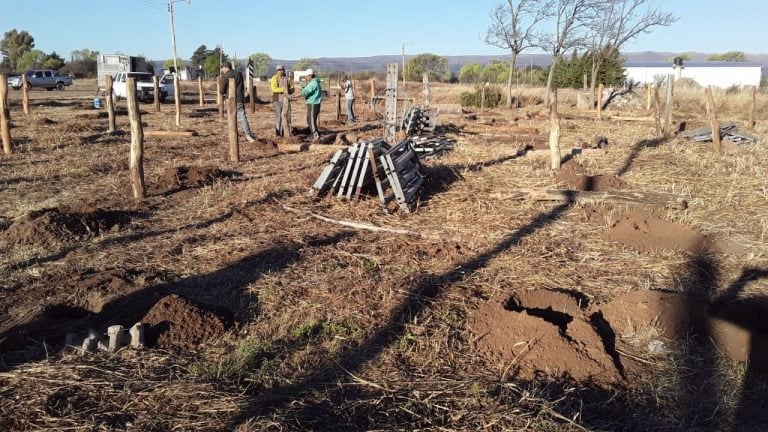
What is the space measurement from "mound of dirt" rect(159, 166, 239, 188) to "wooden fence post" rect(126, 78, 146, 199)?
0.67m

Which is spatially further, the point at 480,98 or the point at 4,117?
the point at 480,98

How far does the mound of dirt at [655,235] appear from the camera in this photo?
252 inches

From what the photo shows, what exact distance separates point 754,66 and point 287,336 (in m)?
70.5

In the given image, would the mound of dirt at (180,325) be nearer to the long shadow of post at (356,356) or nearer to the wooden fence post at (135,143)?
the long shadow of post at (356,356)

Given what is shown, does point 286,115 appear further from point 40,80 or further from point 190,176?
point 40,80

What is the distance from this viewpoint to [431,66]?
224 ft

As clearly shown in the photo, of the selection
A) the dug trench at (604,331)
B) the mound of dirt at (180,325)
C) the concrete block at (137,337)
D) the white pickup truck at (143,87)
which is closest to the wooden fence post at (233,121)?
the mound of dirt at (180,325)

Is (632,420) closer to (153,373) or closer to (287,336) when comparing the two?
(287,336)

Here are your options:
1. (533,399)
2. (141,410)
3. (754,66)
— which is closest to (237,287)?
(141,410)

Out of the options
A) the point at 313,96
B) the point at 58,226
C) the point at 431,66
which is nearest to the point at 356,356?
the point at 58,226

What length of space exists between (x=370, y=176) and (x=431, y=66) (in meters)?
62.7

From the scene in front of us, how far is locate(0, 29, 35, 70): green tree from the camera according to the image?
69688 millimetres

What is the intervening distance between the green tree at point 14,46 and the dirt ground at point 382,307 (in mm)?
73657

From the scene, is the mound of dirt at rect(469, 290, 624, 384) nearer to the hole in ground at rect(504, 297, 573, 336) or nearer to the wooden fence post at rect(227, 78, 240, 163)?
the hole in ground at rect(504, 297, 573, 336)
